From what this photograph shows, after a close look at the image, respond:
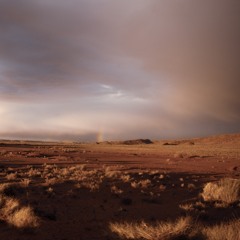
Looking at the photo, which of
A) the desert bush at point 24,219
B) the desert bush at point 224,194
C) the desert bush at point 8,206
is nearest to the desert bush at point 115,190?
the desert bush at point 224,194

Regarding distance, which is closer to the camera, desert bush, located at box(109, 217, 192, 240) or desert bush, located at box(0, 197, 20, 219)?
desert bush, located at box(109, 217, 192, 240)

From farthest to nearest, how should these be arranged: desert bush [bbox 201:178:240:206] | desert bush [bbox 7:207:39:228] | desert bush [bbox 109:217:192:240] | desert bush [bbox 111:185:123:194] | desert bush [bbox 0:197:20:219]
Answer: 1. desert bush [bbox 111:185:123:194]
2. desert bush [bbox 201:178:240:206]
3. desert bush [bbox 0:197:20:219]
4. desert bush [bbox 7:207:39:228]
5. desert bush [bbox 109:217:192:240]

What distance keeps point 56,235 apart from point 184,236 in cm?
405

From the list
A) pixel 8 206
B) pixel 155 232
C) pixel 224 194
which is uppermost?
pixel 155 232

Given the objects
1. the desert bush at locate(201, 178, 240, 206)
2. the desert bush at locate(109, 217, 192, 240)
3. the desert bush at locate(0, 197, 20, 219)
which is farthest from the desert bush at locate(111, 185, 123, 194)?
Result: the desert bush at locate(109, 217, 192, 240)

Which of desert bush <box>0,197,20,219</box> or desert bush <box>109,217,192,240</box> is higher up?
desert bush <box>109,217,192,240</box>

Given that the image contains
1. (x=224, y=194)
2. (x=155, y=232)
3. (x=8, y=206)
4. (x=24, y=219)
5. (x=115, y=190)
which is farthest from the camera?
(x=115, y=190)

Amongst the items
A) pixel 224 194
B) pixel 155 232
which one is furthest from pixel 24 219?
pixel 224 194

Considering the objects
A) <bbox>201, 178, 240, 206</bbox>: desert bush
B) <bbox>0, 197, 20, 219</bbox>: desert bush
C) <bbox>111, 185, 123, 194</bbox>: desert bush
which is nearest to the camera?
<bbox>0, 197, 20, 219</bbox>: desert bush

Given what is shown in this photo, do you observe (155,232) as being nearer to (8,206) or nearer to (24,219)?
(24,219)

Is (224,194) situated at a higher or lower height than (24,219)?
higher

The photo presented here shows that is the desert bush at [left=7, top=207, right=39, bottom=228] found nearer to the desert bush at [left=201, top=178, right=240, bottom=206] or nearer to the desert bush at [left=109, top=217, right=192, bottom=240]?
the desert bush at [left=109, top=217, right=192, bottom=240]

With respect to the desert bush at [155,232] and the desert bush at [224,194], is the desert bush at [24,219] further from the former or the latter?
the desert bush at [224,194]

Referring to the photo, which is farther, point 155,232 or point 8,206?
point 8,206
